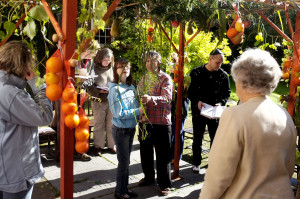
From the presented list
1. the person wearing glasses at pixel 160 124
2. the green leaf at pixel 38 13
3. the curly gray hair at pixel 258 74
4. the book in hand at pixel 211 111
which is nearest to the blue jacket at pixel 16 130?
the green leaf at pixel 38 13

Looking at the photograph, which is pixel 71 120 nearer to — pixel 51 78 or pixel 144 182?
pixel 51 78

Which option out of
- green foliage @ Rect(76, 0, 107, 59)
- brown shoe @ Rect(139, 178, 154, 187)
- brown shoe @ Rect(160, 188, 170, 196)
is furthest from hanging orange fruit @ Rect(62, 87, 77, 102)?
brown shoe @ Rect(139, 178, 154, 187)

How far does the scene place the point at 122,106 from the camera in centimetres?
314

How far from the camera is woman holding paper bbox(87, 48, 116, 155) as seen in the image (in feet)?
15.5

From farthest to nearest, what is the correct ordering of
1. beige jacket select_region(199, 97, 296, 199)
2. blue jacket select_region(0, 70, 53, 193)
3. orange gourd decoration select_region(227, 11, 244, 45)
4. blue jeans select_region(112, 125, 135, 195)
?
blue jeans select_region(112, 125, 135, 195), orange gourd decoration select_region(227, 11, 244, 45), blue jacket select_region(0, 70, 53, 193), beige jacket select_region(199, 97, 296, 199)

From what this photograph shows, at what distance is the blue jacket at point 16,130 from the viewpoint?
1.87m

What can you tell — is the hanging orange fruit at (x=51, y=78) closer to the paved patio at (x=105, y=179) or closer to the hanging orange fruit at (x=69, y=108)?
the hanging orange fruit at (x=69, y=108)

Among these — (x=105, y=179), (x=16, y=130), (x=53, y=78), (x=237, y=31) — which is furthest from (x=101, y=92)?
(x=53, y=78)

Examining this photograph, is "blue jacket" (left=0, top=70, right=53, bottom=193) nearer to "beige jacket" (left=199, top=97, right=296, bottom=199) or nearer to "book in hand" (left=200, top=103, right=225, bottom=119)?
"beige jacket" (left=199, top=97, right=296, bottom=199)

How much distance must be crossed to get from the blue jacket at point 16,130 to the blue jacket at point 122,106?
3.89 ft

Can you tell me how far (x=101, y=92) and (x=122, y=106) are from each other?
1.69 meters

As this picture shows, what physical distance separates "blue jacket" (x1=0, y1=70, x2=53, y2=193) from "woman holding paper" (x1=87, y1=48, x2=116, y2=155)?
2732 millimetres

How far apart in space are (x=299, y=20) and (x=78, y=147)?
317 cm

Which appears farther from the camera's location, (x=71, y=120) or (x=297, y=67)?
(x=297, y=67)
